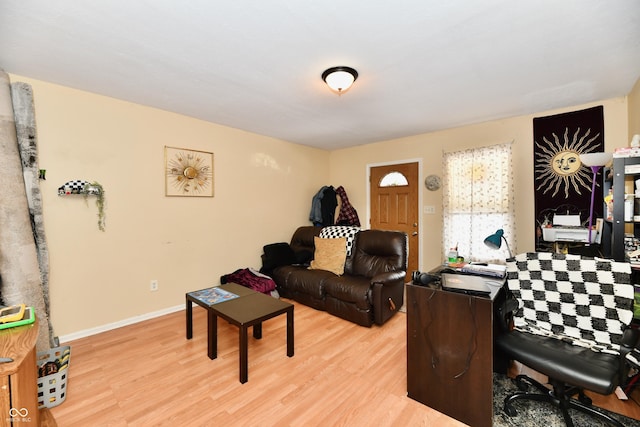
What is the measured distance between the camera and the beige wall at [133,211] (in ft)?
8.20

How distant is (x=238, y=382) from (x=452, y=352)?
4.78ft

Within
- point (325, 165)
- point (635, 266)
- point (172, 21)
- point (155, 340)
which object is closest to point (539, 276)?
point (635, 266)

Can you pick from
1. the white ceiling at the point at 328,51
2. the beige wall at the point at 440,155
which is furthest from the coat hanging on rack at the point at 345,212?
the white ceiling at the point at 328,51

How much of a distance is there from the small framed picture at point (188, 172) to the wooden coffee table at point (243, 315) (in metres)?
1.38

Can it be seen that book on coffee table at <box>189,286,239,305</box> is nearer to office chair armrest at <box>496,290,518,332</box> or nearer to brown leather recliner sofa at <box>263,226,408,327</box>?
brown leather recliner sofa at <box>263,226,408,327</box>

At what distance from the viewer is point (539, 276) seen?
69.4 inches

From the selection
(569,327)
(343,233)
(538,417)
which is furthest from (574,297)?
(343,233)

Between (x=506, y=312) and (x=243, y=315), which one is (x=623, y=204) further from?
(x=243, y=315)

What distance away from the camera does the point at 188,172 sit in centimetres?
331

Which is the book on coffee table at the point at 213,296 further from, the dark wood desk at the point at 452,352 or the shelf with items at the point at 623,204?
the shelf with items at the point at 623,204

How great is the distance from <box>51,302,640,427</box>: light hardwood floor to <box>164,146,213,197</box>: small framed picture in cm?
155

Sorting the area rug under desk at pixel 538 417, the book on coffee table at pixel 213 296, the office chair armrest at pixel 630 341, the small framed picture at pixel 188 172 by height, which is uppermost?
the small framed picture at pixel 188 172

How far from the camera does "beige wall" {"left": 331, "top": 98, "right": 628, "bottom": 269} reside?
2.80m

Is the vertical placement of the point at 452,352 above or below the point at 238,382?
above
